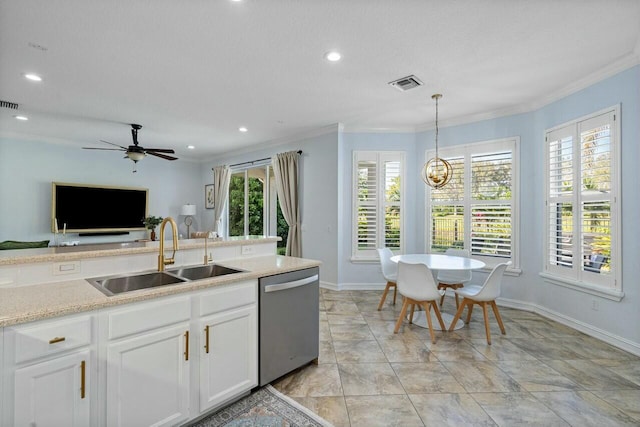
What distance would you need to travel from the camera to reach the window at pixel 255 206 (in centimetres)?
618

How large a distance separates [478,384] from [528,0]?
2765mm

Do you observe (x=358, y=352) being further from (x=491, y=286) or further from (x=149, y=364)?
(x=149, y=364)

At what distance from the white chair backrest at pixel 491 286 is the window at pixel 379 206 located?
1.92 meters

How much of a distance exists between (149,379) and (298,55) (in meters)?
2.67

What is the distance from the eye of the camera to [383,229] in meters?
4.96

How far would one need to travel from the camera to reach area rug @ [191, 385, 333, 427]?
5.96 ft

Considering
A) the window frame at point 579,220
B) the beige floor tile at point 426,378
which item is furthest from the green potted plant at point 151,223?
the window frame at point 579,220

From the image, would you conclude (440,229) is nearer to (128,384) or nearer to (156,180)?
(128,384)

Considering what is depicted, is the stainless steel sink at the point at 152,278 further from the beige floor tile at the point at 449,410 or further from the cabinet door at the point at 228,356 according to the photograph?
the beige floor tile at the point at 449,410

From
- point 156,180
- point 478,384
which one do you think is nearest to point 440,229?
point 478,384

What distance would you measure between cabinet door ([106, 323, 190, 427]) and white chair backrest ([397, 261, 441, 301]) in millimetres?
2160

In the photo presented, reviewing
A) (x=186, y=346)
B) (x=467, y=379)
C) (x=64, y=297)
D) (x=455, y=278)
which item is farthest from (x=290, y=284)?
(x=455, y=278)

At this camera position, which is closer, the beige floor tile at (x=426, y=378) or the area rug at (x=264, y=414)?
the area rug at (x=264, y=414)

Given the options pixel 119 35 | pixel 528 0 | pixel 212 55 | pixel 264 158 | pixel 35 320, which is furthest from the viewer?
pixel 264 158
